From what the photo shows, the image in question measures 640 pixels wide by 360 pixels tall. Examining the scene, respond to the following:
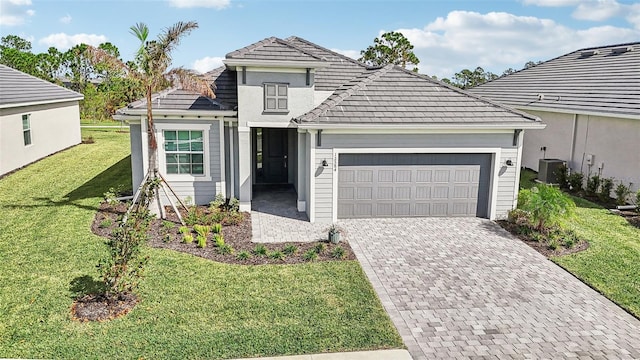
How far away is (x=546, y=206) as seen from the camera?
35.5 feet

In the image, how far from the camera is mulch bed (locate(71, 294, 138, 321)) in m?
7.04

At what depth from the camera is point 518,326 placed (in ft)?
22.8

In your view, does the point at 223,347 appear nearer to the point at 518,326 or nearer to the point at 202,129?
the point at 518,326

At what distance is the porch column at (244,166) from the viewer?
12.9 m

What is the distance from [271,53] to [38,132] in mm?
14906

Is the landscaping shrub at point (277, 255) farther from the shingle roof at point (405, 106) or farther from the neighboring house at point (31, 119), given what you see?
the neighboring house at point (31, 119)

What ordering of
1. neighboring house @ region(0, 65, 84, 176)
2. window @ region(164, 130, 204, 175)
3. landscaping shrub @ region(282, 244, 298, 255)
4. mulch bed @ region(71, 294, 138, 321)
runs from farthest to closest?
neighboring house @ region(0, 65, 84, 176), window @ region(164, 130, 204, 175), landscaping shrub @ region(282, 244, 298, 255), mulch bed @ region(71, 294, 138, 321)

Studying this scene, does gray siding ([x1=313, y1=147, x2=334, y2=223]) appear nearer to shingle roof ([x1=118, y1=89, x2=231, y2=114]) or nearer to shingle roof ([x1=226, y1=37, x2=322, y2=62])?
shingle roof ([x1=226, y1=37, x2=322, y2=62])

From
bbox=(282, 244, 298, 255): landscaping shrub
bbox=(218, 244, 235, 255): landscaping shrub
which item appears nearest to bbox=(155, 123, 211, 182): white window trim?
bbox=(218, 244, 235, 255): landscaping shrub

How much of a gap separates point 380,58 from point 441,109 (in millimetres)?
27794

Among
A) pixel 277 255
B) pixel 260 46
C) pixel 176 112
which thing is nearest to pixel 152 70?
pixel 176 112

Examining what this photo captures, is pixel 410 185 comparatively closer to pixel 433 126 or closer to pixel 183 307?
pixel 433 126

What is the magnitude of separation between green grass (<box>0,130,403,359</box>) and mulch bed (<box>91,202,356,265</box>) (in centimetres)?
32

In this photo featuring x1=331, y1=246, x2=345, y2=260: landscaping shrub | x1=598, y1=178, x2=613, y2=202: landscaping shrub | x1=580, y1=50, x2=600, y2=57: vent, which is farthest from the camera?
x1=580, y1=50, x2=600, y2=57: vent
